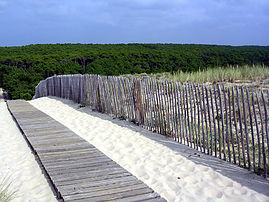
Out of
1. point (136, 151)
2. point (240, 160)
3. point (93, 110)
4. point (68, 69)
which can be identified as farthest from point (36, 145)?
point (68, 69)

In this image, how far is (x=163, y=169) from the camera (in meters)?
4.98

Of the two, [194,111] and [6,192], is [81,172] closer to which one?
[6,192]

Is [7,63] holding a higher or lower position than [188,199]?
higher

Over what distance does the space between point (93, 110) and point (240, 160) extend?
6.16 m

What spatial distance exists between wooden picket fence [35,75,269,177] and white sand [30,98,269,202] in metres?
0.58

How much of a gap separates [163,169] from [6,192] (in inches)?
91.9

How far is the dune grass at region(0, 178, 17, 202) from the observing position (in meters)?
3.70

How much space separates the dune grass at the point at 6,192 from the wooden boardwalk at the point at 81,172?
523mm

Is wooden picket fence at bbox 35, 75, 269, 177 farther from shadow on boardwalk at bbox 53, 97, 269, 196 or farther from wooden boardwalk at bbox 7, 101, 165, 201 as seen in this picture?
wooden boardwalk at bbox 7, 101, 165, 201

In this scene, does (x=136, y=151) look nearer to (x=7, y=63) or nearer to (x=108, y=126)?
(x=108, y=126)

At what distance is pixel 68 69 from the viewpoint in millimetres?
30078

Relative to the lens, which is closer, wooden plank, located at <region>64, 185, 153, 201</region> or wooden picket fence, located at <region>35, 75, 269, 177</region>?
wooden plank, located at <region>64, 185, 153, 201</region>

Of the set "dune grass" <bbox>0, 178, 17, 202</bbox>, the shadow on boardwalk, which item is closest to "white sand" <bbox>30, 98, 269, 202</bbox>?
the shadow on boardwalk

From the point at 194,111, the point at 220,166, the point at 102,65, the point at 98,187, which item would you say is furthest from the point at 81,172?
the point at 102,65
